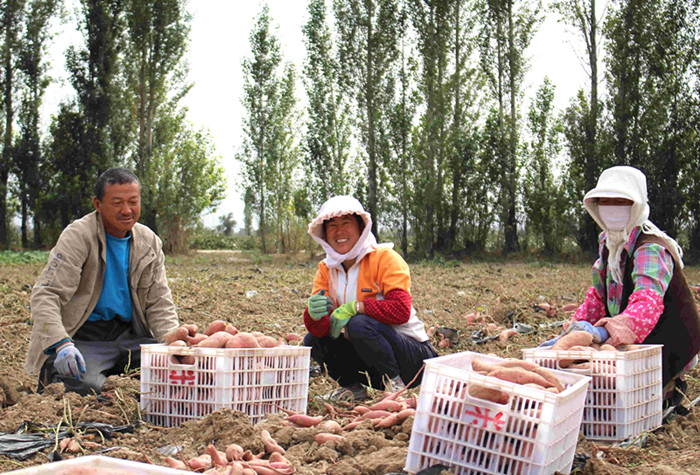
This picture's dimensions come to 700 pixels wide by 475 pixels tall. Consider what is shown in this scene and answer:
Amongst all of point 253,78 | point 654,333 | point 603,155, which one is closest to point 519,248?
point 603,155

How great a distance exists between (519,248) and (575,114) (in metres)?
3.69

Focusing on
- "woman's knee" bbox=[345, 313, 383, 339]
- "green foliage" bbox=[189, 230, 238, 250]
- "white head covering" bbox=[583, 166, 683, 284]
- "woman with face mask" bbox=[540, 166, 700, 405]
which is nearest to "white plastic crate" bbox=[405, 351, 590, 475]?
"woman with face mask" bbox=[540, 166, 700, 405]

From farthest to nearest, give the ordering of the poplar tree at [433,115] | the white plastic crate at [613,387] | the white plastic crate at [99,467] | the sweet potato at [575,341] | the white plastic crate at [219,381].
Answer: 1. the poplar tree at [433,115]
2. the white plastic crate at [219,381]
3. the sweet potato at [575,341]
4. the white plastic crate at [613,387]
5. the white plastic crate at [99,467]

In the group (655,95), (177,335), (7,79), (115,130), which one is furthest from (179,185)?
(177,335)

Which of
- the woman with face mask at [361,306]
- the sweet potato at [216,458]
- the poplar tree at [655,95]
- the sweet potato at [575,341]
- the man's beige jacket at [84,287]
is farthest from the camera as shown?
the poplar tree at [655,95]

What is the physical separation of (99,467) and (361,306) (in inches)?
78.9

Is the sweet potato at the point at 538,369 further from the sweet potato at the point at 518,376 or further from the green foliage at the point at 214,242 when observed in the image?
the green foliage at the point at 214,242

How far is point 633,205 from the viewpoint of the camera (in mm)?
3107

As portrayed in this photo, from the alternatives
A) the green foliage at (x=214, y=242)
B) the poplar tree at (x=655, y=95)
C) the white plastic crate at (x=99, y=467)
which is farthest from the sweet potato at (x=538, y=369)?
the green foliage at (x=214, y=242)

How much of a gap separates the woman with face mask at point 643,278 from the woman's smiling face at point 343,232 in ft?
3.85

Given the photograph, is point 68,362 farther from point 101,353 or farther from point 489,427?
point 489,427

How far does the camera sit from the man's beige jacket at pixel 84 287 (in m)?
3.45

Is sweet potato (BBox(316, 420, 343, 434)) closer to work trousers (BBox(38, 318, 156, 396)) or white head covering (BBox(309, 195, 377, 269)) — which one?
white head covering (BBox(309, 195, 377, 269))

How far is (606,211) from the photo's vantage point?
10.5ft
